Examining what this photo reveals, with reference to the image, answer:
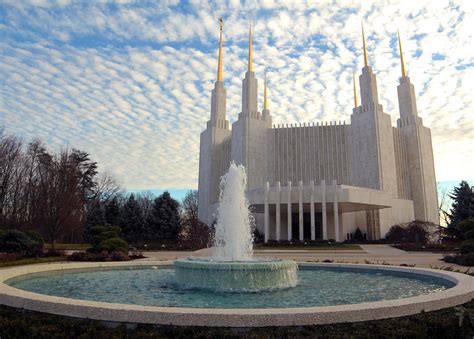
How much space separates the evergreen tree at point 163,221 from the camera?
1631 inches

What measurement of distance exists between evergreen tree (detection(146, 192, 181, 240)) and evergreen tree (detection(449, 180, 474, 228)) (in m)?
29.2

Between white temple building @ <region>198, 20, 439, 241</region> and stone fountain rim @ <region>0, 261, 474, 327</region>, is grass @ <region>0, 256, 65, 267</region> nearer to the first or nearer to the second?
stone fountain rim @ <region>0, 261, 474, 327</region>

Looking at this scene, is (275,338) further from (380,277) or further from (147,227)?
(147,227)

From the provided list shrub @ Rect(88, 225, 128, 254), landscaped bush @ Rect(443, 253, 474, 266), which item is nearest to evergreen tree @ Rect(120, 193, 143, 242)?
shrub @ Rect(88, 225, 128, 254)

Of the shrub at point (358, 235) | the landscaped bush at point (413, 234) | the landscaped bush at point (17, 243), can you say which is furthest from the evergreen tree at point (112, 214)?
the landscaped bush at point (413, 234)

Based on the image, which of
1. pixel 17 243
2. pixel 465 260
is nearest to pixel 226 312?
pixel 465 260

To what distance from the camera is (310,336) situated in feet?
14.2

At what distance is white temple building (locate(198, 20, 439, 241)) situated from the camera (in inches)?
1884

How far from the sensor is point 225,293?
8.51 metres

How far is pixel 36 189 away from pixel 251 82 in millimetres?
31418

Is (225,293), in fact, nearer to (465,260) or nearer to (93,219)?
(465,260)

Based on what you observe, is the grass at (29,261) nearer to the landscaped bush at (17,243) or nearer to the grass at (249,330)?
the landscaped bush at (17,243)

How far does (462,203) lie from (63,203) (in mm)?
37186

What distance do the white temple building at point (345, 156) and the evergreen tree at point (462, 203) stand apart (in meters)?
8.03
